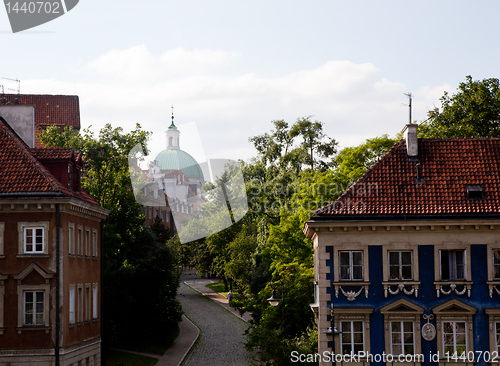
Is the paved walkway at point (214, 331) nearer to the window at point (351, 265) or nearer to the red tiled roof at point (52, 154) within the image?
the window at point (351, 265)

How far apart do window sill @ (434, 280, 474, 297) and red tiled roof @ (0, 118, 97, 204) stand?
54.5 ft

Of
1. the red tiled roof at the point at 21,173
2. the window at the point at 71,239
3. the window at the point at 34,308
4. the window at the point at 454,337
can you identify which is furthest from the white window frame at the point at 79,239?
the window at the point at 454,337

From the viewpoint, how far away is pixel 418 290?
32.3 m

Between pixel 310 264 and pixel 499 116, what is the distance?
607 inches

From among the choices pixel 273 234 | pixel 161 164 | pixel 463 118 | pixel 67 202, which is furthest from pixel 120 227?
pixel 161 164

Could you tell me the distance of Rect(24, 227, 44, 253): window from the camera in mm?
33812

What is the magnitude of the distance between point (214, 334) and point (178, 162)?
32257 mm

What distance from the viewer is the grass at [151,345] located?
57.7 metres

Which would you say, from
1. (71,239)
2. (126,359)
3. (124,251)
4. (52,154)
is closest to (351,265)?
(71,239)

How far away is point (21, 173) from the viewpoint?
34.2 meters

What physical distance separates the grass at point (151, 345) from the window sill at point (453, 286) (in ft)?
99.7

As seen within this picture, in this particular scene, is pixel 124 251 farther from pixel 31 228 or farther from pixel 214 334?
pixel 31 228

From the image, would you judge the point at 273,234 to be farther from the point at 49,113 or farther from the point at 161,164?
the point at 161,164

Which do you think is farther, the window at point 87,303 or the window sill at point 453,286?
the window at point 87,303
